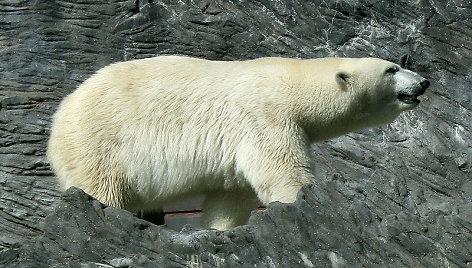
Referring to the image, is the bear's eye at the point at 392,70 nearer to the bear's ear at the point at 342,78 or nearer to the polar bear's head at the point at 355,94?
the polar bear's head at the point at 355,94

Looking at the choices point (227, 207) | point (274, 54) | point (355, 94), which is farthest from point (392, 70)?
point (274, 54)

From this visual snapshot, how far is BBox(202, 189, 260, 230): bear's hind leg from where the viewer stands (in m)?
6.52

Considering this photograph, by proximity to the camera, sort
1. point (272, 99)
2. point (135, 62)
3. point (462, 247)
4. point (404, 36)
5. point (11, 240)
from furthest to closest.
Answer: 1. point (404, 36)
2. point (11, 240)
3. point (135, 62)
4. point (272, 99)
5. point (462, 247)

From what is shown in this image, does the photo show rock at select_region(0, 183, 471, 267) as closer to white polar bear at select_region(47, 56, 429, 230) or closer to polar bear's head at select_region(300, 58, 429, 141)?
white polar bear at select_region(47, 56, 429, 230)

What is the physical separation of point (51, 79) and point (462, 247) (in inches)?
211

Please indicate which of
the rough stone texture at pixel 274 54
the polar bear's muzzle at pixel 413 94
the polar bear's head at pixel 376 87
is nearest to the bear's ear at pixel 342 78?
the polar bear's head at pixel 376 87

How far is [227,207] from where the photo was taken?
6.56 m

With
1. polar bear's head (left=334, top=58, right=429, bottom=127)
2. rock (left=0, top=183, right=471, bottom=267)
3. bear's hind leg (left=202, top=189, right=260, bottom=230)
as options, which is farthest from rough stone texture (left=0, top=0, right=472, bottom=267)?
rock (left=0, top=183, right=471, bottom=267)

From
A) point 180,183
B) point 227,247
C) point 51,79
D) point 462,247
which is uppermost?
point 462,247

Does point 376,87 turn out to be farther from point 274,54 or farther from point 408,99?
point 274,54

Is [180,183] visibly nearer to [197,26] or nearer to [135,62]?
[135,62]

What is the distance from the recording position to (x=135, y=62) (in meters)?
6.63

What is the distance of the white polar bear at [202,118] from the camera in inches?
242

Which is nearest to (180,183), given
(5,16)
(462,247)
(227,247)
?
(227,247)
